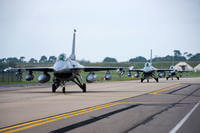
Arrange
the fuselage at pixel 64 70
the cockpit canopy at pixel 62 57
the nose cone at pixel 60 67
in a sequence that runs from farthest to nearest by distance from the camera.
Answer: the cockpit canopy at pixel 62 57 < the fuselage at pixel 64 70 < the nose cone at pixel 60 67

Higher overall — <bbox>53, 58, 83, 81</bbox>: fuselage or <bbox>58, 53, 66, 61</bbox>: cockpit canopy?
<bbox>58, 53, 66, 61</bbox>: cockpit canopy

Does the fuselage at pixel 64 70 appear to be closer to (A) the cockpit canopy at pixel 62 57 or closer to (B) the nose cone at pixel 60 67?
(B) the nose cone at pixel 60 67

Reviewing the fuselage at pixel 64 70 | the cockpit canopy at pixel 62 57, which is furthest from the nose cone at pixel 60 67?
the cockpit canopy at pixel 62 57

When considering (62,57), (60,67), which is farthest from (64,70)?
(62,57)

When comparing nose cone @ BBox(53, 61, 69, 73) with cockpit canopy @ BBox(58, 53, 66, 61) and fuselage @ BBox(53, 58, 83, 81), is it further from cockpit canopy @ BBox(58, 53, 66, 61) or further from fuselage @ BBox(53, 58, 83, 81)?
cockpit canopy @ BBox(58, 53, 66, 61)

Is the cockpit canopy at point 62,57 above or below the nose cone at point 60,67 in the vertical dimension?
above

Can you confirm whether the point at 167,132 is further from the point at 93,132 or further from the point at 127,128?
the point at 93,132

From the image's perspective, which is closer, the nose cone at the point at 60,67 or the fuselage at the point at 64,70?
the nose cone at the point at 60,67

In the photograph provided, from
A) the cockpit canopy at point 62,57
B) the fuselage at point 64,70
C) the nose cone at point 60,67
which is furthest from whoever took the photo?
the cockpit canopy at point 62,57

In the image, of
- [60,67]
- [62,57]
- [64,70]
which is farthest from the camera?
[62,57]

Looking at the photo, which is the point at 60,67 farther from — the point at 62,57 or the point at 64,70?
the point at 62,57

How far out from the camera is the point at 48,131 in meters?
8.41

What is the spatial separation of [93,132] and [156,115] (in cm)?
443

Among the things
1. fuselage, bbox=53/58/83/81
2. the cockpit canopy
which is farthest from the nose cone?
the cockpit canopy
